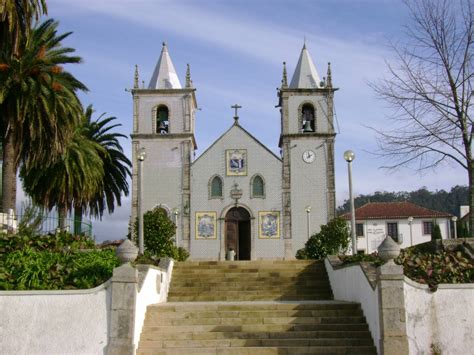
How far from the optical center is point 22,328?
11344mm

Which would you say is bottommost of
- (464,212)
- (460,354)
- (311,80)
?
(460,354)

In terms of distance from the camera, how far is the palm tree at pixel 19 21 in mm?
19453

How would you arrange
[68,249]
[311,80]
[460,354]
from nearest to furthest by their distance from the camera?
[460,354] < [68,249] < [311,80]

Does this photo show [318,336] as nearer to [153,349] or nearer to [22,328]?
[153,349]

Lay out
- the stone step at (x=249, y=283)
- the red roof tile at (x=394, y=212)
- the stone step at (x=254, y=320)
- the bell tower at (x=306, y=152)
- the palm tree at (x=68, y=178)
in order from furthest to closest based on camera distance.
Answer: the red roof tile at (x=394, y=212), the bell tower at (x=306, y=152), the palm tree at (x=68, y=178), the stone step at (x=249, y=283), the stone step at (x=254, y=320)

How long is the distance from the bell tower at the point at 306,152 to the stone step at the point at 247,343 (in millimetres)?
19804

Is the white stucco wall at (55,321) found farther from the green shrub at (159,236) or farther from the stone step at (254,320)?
the green shrub at (159,236)

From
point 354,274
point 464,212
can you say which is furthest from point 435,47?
point 464,212

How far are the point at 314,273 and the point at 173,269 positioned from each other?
13.2 feet

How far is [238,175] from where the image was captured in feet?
110

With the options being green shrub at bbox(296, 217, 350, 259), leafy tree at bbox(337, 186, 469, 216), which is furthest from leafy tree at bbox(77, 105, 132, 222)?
leafy tree at bbox(337, 186, 469, 216)

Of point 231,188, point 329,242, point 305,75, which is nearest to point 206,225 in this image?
point 231,188

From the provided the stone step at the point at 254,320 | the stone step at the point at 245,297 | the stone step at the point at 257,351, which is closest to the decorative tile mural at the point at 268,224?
the stone step at the point at 245,297

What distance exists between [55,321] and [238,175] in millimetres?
22593
